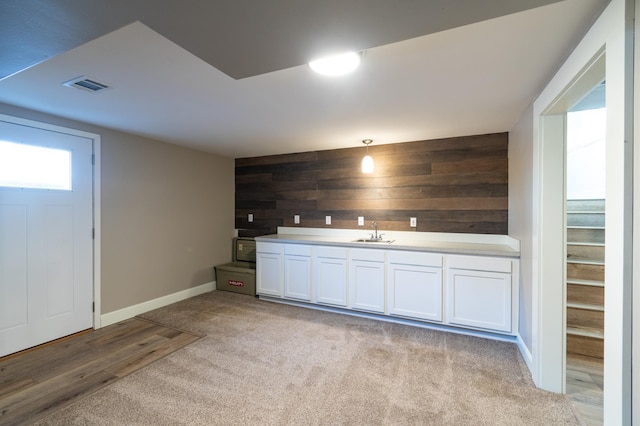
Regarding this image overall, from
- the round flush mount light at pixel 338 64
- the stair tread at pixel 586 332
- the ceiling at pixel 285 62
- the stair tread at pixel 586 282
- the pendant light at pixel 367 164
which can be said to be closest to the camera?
the ceiling at pixel 285 62

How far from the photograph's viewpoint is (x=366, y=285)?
341cm

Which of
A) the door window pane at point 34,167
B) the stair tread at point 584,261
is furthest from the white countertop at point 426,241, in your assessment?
the door window pane at point 34,167

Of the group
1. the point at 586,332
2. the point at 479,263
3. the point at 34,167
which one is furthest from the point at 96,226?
the point at 586,332

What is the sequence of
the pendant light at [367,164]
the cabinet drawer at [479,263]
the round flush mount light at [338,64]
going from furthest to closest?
the pendant light at [367,164] < the cabinet drawer at [479,263] < the round flush mount light at [338,64]

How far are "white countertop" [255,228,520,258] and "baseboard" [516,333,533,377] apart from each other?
2.58 ft

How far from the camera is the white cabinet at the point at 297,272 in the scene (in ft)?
12.3

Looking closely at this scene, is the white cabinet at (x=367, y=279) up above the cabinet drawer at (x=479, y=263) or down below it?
below

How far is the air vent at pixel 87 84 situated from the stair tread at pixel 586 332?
427 cm

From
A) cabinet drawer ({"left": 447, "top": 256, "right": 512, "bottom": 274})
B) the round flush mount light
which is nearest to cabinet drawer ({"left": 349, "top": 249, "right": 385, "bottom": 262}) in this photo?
cabinet drawer ({"left": 447, "top": 256, "right": 512, "bottom": 274})

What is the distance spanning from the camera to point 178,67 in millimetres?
1743

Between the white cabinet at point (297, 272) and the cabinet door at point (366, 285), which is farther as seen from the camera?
the white cabinet at point (297, 272)

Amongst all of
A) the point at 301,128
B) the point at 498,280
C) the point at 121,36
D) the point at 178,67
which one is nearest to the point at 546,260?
the point at 498,280

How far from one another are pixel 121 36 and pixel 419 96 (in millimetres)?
1922

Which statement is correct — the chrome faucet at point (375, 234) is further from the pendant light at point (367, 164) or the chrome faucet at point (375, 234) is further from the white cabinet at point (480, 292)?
the white cabinet at point (480, 292)
